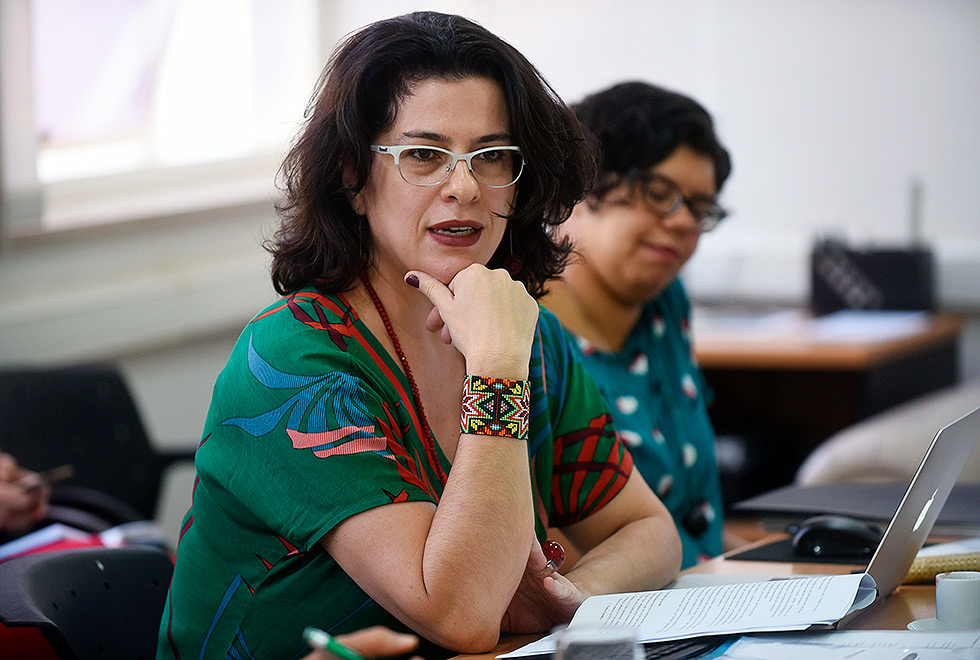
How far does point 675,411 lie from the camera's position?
80.6 inches

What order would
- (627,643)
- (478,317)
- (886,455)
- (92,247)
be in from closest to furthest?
(627,643)
(478,317)
(886,455)
(92,247)

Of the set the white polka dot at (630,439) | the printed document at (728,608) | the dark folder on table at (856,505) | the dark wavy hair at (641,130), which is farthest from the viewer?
the dark wavy hair at (641,130)

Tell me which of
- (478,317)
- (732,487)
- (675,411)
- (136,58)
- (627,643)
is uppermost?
(136,58)

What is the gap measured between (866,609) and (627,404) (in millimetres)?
766

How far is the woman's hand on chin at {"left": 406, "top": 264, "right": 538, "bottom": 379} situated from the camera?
4.12 feet

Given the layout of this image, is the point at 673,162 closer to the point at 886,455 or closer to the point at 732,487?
the point at 886,455

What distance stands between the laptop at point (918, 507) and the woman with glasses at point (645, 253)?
0.61 meters

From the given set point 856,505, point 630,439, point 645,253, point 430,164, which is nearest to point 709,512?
point 630,439

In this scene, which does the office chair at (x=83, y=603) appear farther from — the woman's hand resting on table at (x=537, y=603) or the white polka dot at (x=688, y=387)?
the white polka dot at (x=688, y=387)

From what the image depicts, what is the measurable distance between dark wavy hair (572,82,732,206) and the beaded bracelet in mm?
851

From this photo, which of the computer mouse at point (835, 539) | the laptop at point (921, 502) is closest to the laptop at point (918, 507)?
the laptop at point (921, 502)

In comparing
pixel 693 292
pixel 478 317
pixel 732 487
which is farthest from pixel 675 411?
pixel 693 292

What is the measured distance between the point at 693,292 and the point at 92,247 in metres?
2.14

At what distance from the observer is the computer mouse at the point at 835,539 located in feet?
4.90
